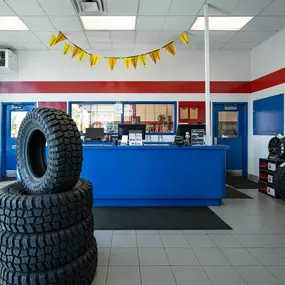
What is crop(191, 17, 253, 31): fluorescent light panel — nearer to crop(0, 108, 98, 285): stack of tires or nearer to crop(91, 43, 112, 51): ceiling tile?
crop(91, 43, 112, 51): ceiling tile

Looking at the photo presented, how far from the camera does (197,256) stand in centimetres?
240

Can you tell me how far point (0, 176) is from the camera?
6691 mm

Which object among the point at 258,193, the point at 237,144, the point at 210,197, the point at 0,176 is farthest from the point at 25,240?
the point at 237,144

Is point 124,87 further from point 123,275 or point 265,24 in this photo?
point 123,275

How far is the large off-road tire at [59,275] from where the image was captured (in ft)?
5.33

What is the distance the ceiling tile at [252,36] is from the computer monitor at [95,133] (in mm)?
3942

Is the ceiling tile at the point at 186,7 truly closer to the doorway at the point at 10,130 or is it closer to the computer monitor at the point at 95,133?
the computer monitor at the point at 95,133

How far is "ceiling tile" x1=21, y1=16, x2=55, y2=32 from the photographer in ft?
16.3

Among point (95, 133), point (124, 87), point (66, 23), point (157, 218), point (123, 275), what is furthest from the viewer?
point (124, 87)

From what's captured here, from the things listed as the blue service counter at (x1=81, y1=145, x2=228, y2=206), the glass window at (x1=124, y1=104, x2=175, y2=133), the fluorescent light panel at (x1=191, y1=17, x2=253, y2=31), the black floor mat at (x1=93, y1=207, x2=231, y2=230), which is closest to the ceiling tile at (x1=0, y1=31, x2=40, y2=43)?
the glass window at (x1=124, y1=104, x2=175, y2=133)

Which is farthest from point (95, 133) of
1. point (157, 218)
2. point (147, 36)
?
point (157, 218)

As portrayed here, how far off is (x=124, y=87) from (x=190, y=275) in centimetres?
550

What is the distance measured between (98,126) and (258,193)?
4.35 m

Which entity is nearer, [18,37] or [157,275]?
[157,275]
